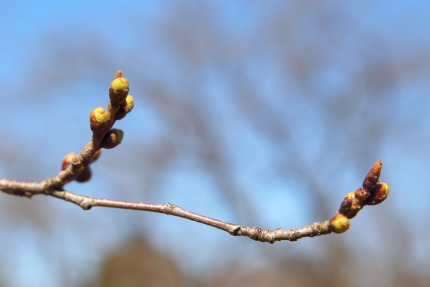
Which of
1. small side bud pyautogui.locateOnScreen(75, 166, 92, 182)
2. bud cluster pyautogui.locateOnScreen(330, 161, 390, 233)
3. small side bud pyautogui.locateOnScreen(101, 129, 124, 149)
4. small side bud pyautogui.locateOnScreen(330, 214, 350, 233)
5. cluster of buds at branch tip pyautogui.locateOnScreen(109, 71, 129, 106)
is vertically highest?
small side bud pyautogui.locateOnScreen(75, 166, 92, 182)

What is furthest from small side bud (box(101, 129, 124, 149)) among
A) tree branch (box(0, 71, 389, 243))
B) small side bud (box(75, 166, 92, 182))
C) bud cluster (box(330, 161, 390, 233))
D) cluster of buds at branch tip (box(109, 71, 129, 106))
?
bud cluster (box(330, 161, 390, 233))

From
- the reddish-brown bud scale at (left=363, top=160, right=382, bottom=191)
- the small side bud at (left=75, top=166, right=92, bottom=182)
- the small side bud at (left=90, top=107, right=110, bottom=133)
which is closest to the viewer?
the reddish-brown bud scale at (left=363, top=160, right=382, bottom=191)

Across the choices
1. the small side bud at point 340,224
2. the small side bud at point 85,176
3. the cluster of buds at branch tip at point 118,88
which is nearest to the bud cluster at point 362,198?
the small side bud at point 340,224

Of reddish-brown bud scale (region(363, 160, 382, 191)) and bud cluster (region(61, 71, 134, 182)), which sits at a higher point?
bud cluster (region(61, 71, 134, 182))

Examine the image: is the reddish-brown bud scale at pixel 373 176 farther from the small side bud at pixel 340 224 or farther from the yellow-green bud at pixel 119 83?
the yellow-green bud at pixel 119 83

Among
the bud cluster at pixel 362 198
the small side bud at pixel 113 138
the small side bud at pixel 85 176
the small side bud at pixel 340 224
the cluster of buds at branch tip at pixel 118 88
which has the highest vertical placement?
the small side bud at pixel 85 176

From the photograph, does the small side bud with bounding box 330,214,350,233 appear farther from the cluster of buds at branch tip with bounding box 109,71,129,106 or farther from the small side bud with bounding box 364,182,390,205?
the cluster of buds at branch tip with bounding box 109,71,129,106
